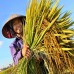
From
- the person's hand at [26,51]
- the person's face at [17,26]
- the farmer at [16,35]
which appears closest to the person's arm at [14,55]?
the farmer at [16,35]

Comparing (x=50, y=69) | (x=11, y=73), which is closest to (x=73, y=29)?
(x=50, y=69)

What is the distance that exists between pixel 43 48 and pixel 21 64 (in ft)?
1.16

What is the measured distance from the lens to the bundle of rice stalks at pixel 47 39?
391 centimetres

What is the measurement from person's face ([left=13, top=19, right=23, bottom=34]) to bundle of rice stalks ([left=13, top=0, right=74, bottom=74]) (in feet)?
0.63

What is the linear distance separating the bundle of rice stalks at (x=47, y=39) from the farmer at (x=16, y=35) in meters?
→ 0.09

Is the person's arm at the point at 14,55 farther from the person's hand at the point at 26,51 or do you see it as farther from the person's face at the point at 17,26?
the person's face at the point at 17,26

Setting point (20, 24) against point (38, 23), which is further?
point (20, 24)

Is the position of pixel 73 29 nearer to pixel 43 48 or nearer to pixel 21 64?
pixel 43 48

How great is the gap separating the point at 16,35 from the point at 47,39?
2.23 ft

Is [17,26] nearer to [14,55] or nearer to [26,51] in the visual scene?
[14,55]

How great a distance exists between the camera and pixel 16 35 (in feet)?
14.6

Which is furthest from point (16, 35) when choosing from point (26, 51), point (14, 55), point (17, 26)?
point (26, 51)

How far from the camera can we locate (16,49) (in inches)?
164

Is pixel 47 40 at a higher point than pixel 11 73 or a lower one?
higher
